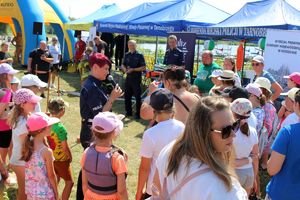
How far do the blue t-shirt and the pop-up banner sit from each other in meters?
4.08

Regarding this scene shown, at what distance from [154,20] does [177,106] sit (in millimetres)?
8662

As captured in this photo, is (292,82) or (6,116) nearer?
(6,116)

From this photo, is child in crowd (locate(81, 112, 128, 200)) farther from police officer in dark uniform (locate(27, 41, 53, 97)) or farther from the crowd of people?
police officer in dark uniform (locate(27, 41, 53, 97))

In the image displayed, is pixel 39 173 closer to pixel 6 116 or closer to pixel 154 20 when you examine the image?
pixel 6 116

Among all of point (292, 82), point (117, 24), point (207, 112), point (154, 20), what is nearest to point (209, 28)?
point (154, 20)

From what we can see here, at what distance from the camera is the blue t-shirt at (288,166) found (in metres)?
2.78

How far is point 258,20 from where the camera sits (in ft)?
27.0

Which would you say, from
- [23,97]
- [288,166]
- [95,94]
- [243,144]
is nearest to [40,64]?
[23,97]

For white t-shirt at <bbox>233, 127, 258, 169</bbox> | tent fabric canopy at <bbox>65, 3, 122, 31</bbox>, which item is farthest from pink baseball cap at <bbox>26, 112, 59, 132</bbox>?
tent fabric canopy at <bbox>65, 3, 122, 31</bbox>

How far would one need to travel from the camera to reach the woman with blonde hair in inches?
65.1

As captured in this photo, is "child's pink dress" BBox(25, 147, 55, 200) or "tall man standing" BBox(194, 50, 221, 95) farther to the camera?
"tall man standing" BBox(194, 50, 221, 95)

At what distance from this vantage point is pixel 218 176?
166cm

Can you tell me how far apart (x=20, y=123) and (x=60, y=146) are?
0.47 metres

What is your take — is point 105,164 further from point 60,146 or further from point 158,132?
point 60,146
